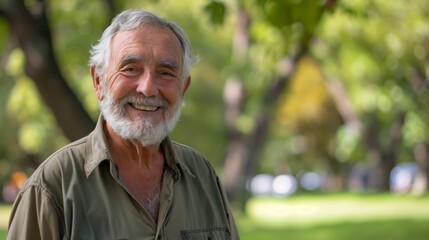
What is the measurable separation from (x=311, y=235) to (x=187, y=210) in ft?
46.4

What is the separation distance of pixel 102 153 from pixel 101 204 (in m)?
0.17

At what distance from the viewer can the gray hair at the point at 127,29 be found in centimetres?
347

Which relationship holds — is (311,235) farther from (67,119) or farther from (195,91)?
(195,91)

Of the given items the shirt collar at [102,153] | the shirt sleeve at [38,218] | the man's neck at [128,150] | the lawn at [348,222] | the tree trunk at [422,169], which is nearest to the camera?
the shirt sleeve at [38,218]

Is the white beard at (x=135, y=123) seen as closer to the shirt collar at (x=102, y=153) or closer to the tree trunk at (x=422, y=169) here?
the shirt collar at (x=102, y=153)

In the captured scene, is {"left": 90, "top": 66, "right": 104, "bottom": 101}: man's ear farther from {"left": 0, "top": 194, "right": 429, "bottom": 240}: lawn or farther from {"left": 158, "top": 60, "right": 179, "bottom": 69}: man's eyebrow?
{"left": 0, "top": 194, "right": 429, "bottom": 240}: lawn

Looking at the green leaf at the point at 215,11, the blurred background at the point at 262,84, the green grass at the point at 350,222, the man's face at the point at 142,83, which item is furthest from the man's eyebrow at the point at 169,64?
the green grass at the point at 350,222

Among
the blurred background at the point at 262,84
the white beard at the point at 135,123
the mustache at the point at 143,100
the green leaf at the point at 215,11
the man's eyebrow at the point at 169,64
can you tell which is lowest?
the white beard at the point at 135,123

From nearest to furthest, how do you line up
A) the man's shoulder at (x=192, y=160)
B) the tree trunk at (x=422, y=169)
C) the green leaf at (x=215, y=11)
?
the man's shoulder at (x=192, y=160) < the green leaf at (x=215, y=11) < the tree trunk at (x=422, y=169)

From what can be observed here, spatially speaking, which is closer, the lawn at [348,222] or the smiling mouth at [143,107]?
the smiling mouth at [143,107]

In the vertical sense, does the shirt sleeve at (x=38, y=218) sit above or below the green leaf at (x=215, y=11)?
below

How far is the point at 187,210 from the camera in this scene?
3.54m

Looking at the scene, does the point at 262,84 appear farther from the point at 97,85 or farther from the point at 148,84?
the point at 148,84

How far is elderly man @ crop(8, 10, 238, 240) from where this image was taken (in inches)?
129
